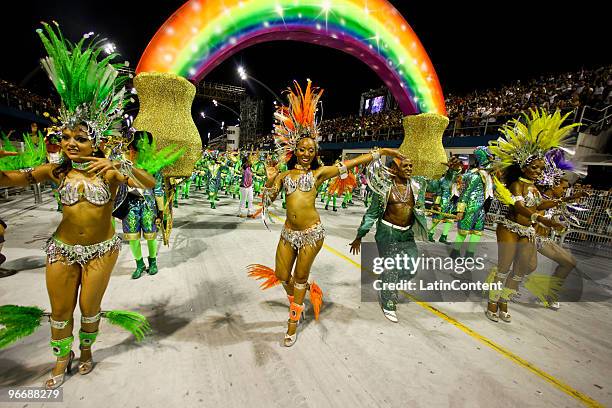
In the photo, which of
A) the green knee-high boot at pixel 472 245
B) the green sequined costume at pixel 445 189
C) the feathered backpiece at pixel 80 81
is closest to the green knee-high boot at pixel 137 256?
the feathered backpiece at pixel 80 81

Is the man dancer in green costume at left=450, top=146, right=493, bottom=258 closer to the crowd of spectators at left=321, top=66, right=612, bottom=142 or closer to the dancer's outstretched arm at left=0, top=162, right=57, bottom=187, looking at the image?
the dancer's outstretched arm at left=0, top=162, right=57, bottom=187

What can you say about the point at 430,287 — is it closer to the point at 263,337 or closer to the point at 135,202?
the point at 263,337

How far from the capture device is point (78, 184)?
1.91 metres

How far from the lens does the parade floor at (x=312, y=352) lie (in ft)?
6.86

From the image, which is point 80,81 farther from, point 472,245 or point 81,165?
point 472,245

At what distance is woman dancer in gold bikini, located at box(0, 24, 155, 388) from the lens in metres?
1.86

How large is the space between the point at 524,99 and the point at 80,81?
609 inches

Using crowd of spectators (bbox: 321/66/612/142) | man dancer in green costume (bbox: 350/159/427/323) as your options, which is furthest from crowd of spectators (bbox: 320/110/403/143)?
man dancer in green costume (bbox: 350/159/427/323)

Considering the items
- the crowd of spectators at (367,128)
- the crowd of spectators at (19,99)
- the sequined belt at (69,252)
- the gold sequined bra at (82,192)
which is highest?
the crowd of spectators at (367,128)

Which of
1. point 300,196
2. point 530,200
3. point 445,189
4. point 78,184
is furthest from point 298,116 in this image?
point 445,189

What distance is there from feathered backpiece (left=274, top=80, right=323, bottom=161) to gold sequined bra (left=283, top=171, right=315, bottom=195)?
0.38 meters

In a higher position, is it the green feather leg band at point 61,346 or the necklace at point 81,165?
the necklace at point 81,165

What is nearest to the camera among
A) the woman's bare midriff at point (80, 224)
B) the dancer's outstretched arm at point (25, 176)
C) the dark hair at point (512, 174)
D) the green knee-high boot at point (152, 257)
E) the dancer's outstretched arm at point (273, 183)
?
the dancer's outstretched arm at point (25, 176)

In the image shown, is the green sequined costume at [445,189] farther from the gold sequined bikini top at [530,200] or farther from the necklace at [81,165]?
the necklace at [81,165]
